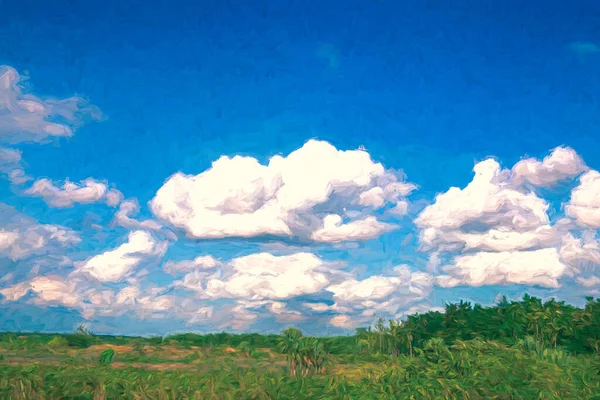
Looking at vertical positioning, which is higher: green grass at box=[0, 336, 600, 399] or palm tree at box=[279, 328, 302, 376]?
palm tree at box=[279, 328, 302, 376]

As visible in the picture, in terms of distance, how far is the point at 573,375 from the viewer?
1577cm

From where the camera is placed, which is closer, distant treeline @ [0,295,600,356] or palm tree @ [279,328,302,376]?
palm tree @ [279,328,302,376]

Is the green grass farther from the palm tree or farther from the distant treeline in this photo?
the distant treeline

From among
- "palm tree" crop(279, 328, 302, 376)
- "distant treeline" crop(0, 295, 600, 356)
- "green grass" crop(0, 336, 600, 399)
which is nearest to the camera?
"green grass" crop(0, 336, 600, 399)

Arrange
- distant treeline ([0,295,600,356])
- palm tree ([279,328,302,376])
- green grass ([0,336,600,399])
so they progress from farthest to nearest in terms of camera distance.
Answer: distant treeline ([0,295,600,356]), palm tree ([279,328,302,376]), green grass ([0,336,600,399])

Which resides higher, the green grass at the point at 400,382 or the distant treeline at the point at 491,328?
the distant treeline at the point at 491,328

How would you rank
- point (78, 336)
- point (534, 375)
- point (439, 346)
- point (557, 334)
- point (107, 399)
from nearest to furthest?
point (534, 375) → point (107, 399) → point (439, 346) → point (557, 334) → point (78, 336)

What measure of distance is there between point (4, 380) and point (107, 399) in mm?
3121

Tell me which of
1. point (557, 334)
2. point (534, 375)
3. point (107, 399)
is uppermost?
point (557, 334)

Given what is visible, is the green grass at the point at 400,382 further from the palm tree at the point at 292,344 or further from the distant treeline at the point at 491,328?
the distant treeline at the point at 491,328

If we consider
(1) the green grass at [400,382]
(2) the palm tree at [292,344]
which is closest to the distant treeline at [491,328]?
(2) the palm tree at [292,344]

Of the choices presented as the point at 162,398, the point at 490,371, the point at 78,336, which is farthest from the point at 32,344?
the point at 490,371

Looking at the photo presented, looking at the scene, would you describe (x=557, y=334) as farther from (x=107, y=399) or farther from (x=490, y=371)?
(x=107, y=399)

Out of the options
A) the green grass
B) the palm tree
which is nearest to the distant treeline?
the palm tree
